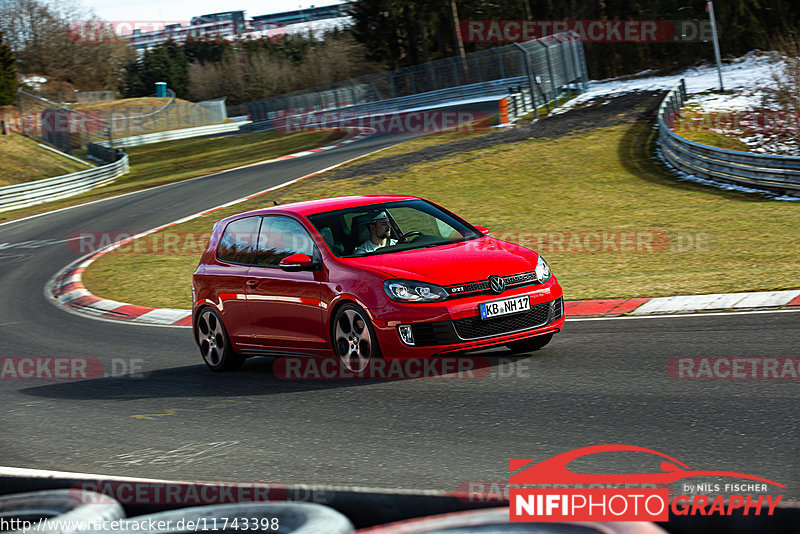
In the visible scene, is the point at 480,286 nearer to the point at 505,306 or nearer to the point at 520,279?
the point at 505,306

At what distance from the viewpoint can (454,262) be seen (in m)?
7.99

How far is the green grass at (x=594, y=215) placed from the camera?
508 inches

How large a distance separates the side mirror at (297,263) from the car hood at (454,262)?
432 millimetres

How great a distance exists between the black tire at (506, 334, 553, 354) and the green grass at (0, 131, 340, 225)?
26.5m

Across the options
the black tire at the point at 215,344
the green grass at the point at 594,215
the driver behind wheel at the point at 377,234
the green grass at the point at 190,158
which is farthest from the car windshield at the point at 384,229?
the green grass at the point at 190,158

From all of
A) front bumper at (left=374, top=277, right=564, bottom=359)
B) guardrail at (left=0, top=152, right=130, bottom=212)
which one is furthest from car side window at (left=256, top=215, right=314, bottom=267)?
guardrail at (left=0, top=152, right=130, bottom=212)

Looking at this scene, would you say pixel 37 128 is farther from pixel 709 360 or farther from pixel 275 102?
pixel 709 360

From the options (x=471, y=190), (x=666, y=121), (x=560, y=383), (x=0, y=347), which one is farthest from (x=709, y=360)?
(x=666, y=121)

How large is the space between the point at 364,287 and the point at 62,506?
160 inches

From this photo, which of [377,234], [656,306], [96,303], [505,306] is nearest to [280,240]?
[377,234]

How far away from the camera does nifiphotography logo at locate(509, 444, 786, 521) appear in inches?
124

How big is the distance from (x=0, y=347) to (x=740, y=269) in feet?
32.2

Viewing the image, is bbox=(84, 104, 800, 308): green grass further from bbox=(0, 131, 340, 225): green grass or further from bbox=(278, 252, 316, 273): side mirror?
bbox=(0, 131, 340, 225): green grass

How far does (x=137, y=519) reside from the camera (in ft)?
12.5
